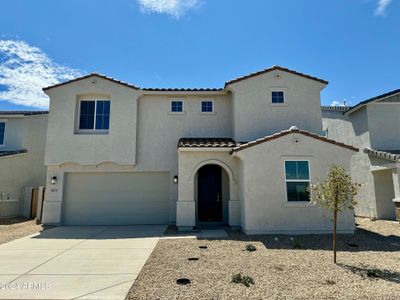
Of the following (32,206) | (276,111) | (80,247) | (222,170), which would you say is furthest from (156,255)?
(32,206)

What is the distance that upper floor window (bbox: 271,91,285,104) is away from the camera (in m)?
15.5

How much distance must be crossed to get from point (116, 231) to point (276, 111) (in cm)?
1114

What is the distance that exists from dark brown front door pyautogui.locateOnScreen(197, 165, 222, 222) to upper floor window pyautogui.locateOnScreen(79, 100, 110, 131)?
663cm

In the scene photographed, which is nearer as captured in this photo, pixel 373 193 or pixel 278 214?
pixel 278 214

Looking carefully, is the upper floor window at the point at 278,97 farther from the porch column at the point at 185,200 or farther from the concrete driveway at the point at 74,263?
the concrete driveway at the point at 74,263

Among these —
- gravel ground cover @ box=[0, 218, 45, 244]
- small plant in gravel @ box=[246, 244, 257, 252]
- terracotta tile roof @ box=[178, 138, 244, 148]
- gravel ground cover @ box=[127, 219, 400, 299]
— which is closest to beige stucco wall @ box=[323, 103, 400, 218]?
gravel ground cover @ box=[127, 219, 400, 299]

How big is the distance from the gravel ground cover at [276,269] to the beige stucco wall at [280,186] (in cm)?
61

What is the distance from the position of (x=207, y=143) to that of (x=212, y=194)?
3191 millimetres

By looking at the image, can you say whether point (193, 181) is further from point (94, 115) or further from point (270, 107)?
point (94, 115)

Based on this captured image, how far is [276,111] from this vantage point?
50.5 feet

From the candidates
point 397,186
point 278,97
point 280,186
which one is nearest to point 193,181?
point 280,186

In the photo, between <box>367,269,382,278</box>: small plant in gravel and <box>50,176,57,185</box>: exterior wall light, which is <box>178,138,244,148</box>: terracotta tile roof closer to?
<box>50,176,57,185</box>: exterior wall light

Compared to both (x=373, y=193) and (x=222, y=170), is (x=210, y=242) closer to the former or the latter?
(x=222, y=170)

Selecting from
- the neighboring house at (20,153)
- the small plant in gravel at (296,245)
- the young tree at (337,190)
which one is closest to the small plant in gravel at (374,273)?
the young tree at (337,190)
